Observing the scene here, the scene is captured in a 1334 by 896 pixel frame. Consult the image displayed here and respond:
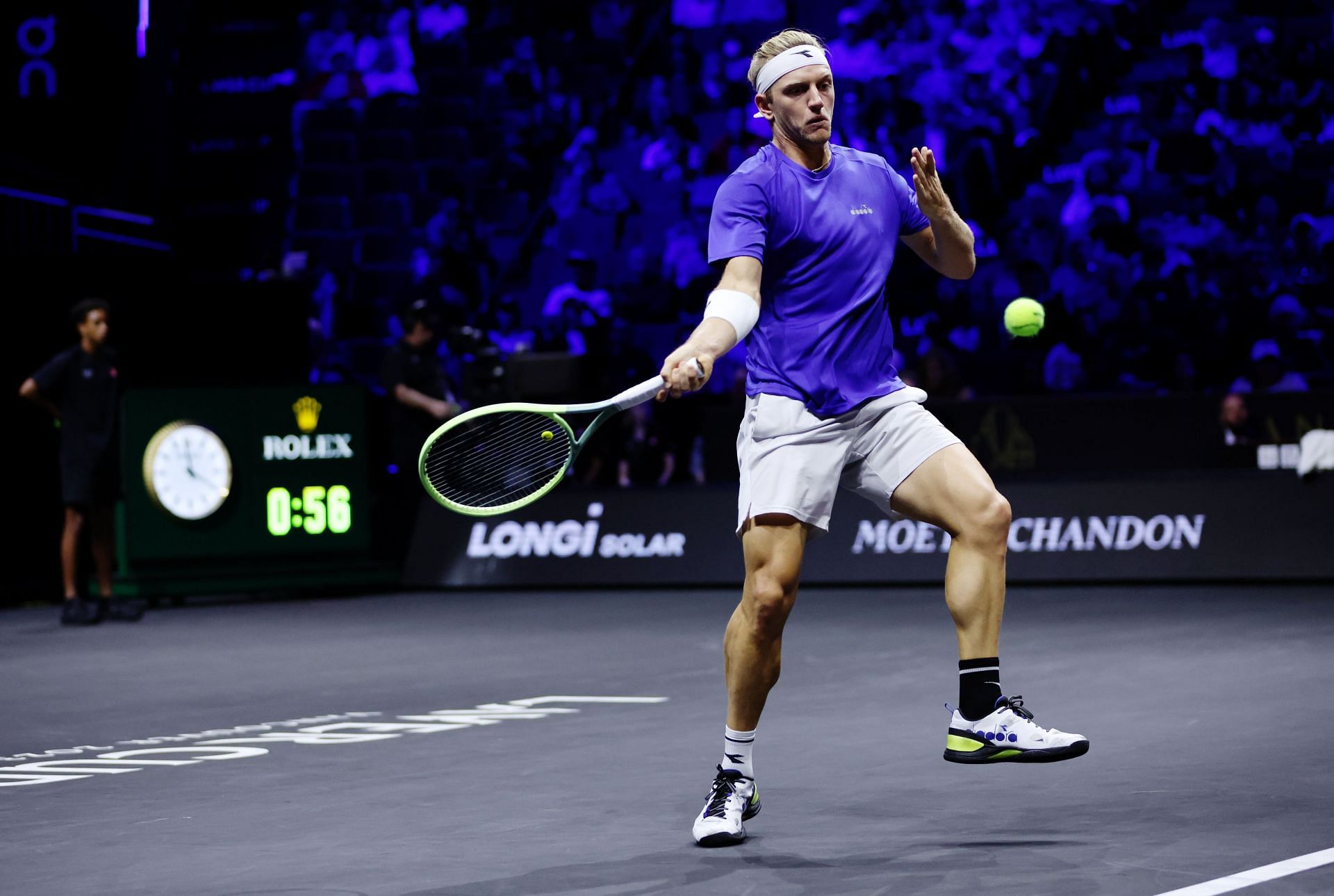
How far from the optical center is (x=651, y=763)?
6281mm

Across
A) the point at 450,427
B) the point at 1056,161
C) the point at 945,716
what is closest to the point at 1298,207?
the point at 1056,161

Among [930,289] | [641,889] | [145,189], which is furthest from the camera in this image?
[145,189]

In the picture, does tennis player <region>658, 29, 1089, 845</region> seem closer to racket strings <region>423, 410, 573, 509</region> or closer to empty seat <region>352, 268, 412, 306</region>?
racket strings <region>423, 410, 573, 509</region>

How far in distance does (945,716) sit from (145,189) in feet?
49.6

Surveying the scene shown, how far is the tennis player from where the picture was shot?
16.2ft

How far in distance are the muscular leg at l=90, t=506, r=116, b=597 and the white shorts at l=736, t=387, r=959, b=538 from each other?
856 centimetres

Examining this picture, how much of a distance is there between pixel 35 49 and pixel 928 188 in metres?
11.7

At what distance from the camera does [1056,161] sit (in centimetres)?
1783

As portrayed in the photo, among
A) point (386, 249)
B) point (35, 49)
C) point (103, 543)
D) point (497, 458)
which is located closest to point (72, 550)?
point (103, 543)

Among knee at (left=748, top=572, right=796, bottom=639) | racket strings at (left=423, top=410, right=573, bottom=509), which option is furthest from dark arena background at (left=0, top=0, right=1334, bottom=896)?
racket strings at (left=423, top=410, right=573, bottom=509)

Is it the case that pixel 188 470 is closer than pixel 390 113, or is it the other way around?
pixel 188 470

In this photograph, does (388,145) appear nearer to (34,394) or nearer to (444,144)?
(444,144)

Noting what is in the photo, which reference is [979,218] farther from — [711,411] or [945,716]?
[945,716]

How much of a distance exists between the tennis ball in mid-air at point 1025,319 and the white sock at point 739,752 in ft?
6.55
